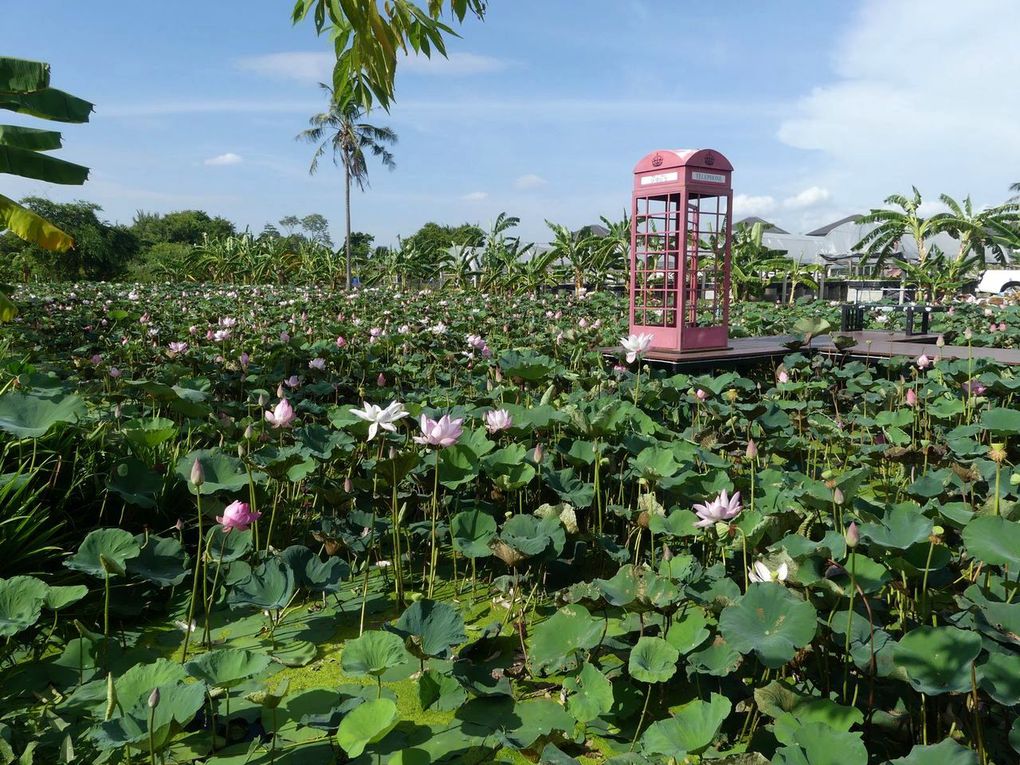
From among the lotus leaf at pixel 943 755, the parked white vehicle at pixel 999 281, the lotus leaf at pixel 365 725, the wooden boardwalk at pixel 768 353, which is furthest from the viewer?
the parked white vehicle at pixel 999 281

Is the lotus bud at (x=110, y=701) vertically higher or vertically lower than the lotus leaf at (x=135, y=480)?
lower

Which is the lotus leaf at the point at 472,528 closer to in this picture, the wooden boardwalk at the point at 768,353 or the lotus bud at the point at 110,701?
the lotus bud at the point at 110,701

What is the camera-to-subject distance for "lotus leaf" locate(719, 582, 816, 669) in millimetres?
1397

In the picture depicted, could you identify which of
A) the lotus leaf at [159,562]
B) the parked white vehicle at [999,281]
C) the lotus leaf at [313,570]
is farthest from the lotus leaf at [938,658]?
the parked white vehicle at [999,281]

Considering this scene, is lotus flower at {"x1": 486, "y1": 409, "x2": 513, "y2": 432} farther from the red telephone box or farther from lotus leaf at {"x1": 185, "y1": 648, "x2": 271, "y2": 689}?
the red telephone box

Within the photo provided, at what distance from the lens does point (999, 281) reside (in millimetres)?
21578

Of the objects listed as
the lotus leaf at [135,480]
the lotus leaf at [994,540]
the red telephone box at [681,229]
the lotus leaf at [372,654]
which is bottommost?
the lotus leaf at [372,654]

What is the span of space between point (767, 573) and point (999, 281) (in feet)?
79.9

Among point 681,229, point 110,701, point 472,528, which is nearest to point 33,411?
point 110,701

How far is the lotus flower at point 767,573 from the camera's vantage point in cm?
164

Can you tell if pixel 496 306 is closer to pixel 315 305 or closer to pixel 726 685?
pixel 315 305

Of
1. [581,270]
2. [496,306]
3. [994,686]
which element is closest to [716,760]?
[994,686]

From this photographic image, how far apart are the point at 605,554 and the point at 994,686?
130 centimetres

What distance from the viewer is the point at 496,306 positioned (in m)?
11.9
